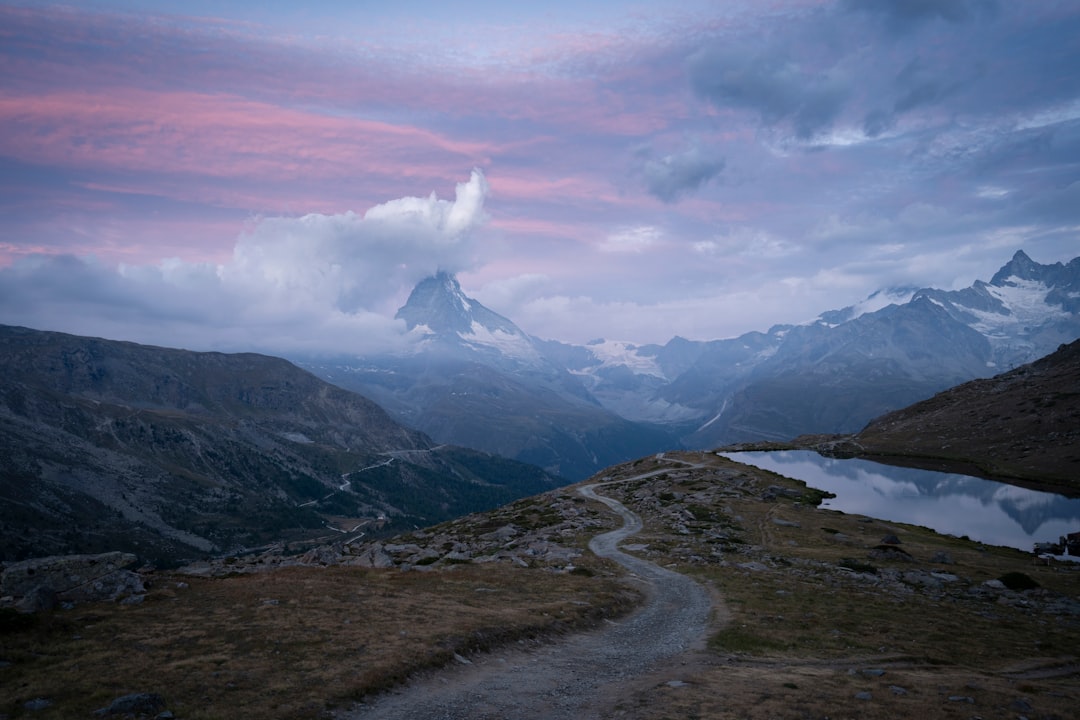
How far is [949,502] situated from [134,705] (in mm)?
132391

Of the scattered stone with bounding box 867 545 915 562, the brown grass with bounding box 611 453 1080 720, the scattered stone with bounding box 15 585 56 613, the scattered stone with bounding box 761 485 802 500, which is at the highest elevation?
the scattered stone with bounding box 15 585 56 613

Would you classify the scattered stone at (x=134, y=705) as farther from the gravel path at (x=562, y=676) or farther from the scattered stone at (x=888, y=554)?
the scattered stone at (x=888, y=554)

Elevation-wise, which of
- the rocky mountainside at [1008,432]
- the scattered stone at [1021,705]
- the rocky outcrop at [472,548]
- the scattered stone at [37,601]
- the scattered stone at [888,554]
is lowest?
the rocky outcrop at [472,548]

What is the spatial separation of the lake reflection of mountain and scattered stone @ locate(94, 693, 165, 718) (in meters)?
102

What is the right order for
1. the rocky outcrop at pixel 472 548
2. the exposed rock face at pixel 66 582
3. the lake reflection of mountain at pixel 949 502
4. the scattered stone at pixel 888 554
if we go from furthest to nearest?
the lake reflection of mountain at pixel 949 502 < the scattered stone at pixel 888 554 < the rocky outcrop at pixel 472 548 < the exposed rock face at pixel 66 582

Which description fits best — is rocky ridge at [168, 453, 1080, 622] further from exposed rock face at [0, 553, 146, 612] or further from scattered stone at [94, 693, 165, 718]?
scattered stone at [94, 693, 165, 718]

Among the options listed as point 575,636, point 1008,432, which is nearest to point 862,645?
point 575,636

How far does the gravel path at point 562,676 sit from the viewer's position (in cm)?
2550

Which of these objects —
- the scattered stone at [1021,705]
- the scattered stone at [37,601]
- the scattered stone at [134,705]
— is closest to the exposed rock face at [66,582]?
the scattered stone at [37,601]

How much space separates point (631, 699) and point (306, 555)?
172 feet

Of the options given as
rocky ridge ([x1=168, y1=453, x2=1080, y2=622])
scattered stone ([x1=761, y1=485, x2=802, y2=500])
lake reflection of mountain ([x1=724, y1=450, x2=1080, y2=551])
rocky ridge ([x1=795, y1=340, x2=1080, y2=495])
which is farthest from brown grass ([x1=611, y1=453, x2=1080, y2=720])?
rocky ridge ([x1=795, y1=340, x2=1080, y2=495])

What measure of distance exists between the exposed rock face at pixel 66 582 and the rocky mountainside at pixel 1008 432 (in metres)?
146

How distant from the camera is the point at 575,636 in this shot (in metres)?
38.2

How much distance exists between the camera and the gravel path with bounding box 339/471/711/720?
25500 mm
